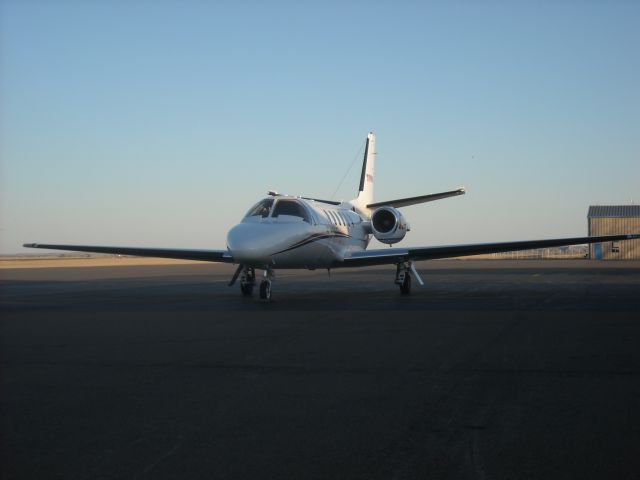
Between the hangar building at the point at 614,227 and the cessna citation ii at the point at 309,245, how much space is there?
1965 inches

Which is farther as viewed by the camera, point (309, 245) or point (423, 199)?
point (423, 199)

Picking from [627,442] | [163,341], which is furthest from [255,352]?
[627,442]

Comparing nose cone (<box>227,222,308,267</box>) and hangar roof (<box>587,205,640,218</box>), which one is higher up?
hangar roof (<box>587,205,640,218</box>)

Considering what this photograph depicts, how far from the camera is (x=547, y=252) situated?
94688 mm

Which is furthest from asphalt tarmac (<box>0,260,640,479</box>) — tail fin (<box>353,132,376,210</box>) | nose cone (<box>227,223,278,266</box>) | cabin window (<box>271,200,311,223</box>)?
tail fin (<box>353,132,376,210</box>)

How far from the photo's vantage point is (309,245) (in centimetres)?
1897

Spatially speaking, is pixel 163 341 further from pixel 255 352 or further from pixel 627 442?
pixel 627 442

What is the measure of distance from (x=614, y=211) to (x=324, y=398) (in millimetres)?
73690

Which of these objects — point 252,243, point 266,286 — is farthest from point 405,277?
point 252,243

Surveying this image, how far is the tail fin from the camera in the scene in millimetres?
28953

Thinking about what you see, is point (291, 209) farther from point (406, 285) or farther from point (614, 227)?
point (614, 227)

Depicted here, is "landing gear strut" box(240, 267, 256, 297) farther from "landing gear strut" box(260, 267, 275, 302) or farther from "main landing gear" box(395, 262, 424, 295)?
"main landing gear" box(395, 262, 424, 295)

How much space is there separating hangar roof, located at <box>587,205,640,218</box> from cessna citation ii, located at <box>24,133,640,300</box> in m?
54.8

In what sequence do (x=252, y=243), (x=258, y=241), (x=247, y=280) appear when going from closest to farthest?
1. (x=252, y=243)
2. (x=258, y=241)
3. (x=247, y=280)
